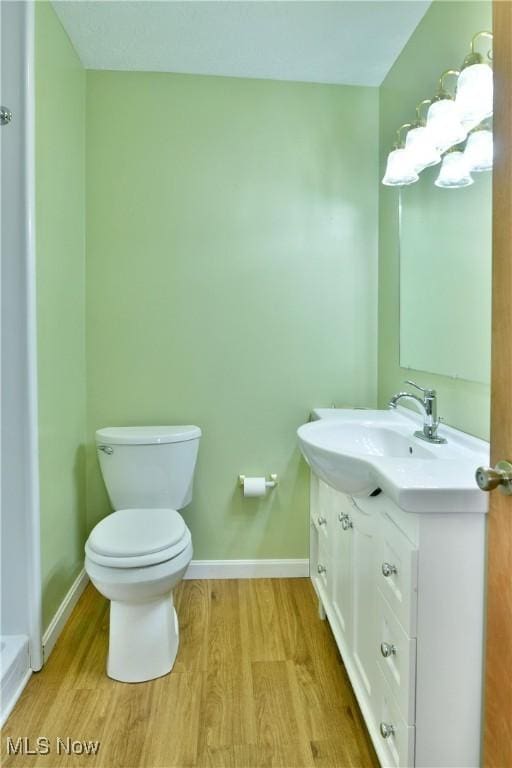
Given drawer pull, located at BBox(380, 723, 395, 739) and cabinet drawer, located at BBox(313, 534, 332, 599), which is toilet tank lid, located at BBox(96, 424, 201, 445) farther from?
drawer pull, located at BBox(380, 723, 395, 739)

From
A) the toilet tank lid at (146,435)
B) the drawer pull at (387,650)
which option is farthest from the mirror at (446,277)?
the toilet tank lid at (146,435)

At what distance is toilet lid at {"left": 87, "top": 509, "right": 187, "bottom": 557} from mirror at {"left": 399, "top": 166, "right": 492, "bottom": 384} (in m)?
1.12

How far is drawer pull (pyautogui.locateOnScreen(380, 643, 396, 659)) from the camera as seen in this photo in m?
0.99

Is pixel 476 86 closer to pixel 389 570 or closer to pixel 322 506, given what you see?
pixel 389 570

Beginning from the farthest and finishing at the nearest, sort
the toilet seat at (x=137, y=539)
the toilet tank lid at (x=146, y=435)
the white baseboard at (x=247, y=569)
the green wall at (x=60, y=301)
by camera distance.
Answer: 1. the white baseboard at (x=247, y=569)
2. the toilet tank lid at (x=146, y=435)
3. the green wall at (x=60, y=301)
4. the toilet seat at (x=137, y=539)

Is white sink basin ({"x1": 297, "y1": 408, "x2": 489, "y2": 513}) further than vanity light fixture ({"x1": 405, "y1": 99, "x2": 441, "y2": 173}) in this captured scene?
No

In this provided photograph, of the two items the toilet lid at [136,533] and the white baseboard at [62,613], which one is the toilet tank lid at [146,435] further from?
the white baseboard at [62,613]

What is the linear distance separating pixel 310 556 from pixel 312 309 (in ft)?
3.94

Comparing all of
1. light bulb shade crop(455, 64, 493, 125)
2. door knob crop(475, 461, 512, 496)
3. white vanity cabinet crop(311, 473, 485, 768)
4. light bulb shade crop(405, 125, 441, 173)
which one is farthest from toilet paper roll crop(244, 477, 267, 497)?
light bulb shade crop(455, 64, 493, 125)

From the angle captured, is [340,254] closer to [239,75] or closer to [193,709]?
[239,75]

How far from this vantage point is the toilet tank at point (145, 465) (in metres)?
1.82

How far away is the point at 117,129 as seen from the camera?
6.51 ft

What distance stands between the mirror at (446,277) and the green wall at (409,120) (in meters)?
0.06

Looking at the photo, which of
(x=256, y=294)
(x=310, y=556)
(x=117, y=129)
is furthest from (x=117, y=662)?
(x=117, y=129)
